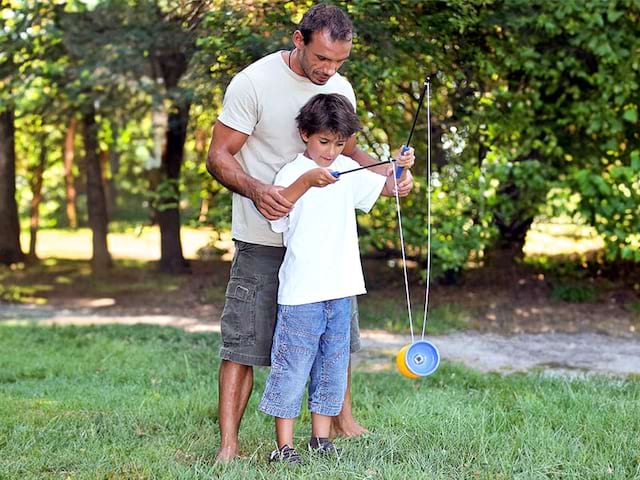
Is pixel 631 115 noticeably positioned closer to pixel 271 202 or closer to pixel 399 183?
pixel 399 183

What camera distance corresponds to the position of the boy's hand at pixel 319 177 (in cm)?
339

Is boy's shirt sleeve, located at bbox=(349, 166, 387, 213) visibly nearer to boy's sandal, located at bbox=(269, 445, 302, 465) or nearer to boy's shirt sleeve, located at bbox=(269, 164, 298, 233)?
boy's shirt sleeve, located at bbox=(269, 164, 298, 233)

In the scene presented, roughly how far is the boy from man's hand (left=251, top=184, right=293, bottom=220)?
3.4 inches

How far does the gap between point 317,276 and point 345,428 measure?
0.90m

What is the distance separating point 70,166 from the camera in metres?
18.1

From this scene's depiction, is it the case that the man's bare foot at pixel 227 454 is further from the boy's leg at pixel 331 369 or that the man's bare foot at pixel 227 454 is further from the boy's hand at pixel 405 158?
the boy's hand at pixel 405 158

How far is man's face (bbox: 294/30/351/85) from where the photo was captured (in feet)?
11.5

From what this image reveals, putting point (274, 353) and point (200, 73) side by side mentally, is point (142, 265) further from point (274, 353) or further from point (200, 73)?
point (274, 353)

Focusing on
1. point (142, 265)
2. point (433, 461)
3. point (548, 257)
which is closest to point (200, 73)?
point (433, 461)

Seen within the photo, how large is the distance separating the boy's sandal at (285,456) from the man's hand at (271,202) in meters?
0.98

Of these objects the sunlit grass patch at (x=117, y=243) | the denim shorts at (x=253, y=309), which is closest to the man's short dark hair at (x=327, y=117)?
the denim shorts at (x=253, y=309)

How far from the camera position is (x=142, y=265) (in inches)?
569

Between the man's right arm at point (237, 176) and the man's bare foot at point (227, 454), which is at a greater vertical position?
the man's right arm at point (237, 176)

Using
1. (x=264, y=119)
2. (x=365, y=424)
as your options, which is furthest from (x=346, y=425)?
(x=264, y=119)
